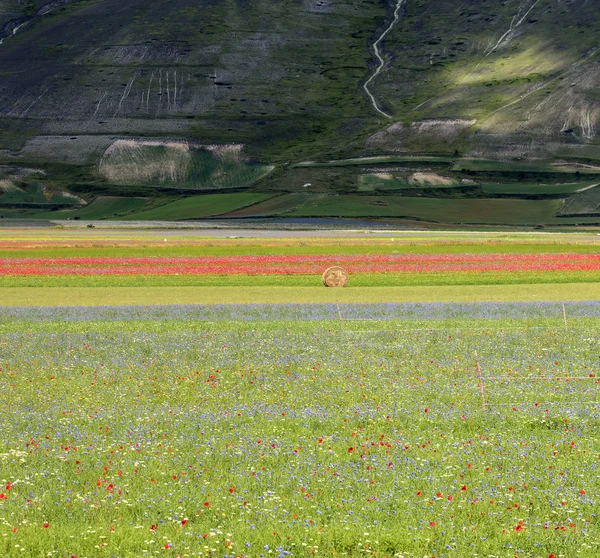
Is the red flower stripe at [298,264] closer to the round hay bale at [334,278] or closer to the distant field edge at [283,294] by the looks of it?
the round hay bale at [334,278]

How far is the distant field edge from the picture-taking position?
50.5m

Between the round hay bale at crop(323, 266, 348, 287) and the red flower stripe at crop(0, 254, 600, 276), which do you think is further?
the red flower stripe at crop(0, 254, 600, 276)

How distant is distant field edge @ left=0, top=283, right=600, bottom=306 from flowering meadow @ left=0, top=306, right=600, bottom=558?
51.6 feet

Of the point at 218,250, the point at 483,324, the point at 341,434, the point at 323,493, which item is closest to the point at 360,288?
the point at 483,324

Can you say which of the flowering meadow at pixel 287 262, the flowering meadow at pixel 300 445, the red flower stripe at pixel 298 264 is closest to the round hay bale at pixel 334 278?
the flowering meadow at pixel 287 262

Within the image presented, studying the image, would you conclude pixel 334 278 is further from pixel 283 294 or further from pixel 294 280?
pixel 283 294

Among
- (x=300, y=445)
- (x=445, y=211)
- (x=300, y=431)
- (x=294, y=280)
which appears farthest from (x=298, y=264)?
(x=445, y=211)

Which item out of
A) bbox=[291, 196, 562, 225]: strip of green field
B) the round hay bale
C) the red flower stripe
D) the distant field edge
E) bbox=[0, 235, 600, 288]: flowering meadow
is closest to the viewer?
the distant field edge

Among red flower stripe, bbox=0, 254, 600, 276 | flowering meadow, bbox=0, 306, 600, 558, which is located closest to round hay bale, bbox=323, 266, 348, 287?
red flower stripe, bbox=0, 254, 600, 276

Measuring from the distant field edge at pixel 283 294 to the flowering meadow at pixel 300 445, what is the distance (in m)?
15.7

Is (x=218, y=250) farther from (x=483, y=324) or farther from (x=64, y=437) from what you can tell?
(x=64, y=437)

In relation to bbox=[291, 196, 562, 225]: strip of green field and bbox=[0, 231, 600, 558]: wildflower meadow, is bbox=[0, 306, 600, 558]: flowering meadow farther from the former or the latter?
bbox=[291, 196, 562, 225]: strip of green field

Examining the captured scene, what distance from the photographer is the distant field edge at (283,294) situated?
50.5m

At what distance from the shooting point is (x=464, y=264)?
2859 inches
